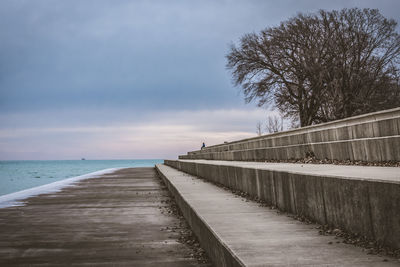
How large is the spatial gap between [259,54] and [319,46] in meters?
4.96

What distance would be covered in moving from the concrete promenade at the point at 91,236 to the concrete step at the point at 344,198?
5.82 ft

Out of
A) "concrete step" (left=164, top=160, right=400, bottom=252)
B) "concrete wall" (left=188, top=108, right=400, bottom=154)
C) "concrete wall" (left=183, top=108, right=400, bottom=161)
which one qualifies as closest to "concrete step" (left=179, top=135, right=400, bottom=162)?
"concrete wall" (left=183, top=108, right=400, bottom=161)

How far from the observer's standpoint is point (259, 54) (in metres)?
33.1

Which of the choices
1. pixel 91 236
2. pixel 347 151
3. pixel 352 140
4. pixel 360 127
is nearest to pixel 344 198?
pixel 91 236

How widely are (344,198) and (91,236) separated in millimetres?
4804

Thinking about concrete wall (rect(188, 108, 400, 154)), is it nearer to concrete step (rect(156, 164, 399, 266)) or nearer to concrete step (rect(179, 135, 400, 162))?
concrete step (rect(179, 135, 400, 162))

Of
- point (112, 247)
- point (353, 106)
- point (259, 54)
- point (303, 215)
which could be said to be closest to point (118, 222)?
point (112, 247)

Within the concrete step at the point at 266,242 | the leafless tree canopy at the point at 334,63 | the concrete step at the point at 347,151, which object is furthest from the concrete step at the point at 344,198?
the leafless tree canopy at the point at 334,63

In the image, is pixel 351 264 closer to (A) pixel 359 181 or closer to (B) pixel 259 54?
(A) pixel 359 181

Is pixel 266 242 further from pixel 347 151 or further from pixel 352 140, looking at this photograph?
pixel 347 151

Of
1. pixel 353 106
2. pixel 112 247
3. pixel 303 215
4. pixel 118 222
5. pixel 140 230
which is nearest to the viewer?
pixel 303 215

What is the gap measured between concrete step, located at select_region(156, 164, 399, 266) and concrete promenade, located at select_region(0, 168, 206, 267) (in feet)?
2.25

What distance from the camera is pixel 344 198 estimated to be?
480 centimetres

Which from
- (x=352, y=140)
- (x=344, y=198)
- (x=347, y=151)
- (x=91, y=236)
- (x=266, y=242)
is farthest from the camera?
(x=347, y=151)
